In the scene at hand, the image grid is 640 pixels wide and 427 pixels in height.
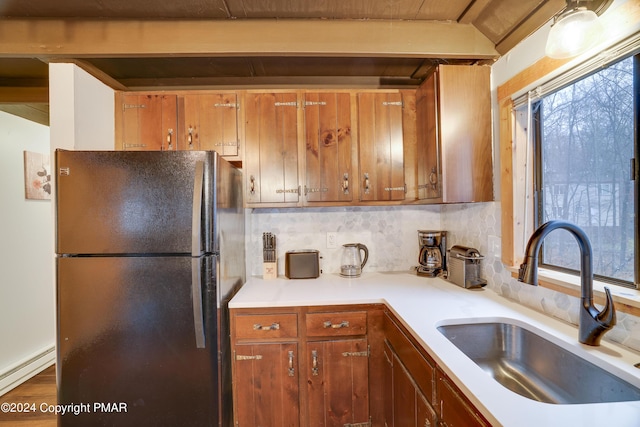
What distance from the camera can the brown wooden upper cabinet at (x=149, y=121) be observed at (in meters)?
1.79

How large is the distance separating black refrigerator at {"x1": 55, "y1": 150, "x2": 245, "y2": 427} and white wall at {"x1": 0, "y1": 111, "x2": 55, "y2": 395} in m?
1.76

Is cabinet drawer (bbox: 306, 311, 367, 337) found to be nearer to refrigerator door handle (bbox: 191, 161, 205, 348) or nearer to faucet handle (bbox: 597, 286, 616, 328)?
refrigerator door handle (bbox: 191, 161, 205, 348)

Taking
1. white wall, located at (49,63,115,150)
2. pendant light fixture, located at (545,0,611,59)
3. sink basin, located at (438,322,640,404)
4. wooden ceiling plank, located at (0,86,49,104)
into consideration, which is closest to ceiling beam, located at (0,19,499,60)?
white wall, located at (49,63,115,150)

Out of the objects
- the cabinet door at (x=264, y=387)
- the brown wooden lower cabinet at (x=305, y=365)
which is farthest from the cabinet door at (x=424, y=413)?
the cabinet door at (x=264, y=387)

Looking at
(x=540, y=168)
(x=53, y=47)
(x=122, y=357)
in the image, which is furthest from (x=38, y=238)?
(x=540, y=168)

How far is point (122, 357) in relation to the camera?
4.41 ft

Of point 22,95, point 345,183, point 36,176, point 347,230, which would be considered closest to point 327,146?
point 345,183

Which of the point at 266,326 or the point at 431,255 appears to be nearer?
the point at 266,326

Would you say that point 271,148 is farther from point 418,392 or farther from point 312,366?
point 418,392

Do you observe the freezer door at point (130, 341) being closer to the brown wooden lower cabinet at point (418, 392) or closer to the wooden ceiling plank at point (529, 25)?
the brown wooden lower cabinet at point (418, 392)

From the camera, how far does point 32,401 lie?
213 centimetres

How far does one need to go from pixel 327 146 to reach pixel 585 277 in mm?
1437

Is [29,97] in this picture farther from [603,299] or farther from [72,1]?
[603,299]

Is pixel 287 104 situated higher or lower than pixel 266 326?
higher
